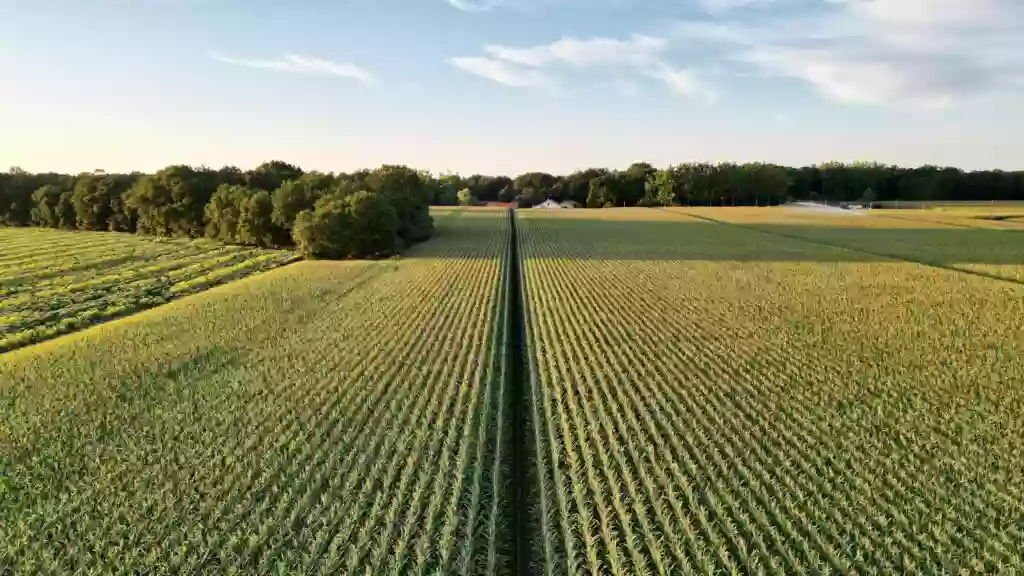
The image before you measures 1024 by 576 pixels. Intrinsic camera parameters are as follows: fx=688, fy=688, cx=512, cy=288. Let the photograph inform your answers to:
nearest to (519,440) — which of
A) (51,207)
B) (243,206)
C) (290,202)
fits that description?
(290,202)

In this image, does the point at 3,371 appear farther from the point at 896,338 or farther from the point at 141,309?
the point at 896,338

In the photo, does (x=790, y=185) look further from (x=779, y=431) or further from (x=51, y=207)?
(x=779, y=431)

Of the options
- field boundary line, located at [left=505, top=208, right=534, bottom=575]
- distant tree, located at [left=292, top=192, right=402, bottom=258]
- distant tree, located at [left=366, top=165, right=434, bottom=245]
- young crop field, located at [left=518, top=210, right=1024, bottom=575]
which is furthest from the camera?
distant tree, located at [left=366, top=165, right=434, bottom=245]

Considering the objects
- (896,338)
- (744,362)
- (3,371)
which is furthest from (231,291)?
(896,338)

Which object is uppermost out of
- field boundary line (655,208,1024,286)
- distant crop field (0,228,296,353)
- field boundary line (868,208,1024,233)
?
field boundary line (868,208,1024,233)

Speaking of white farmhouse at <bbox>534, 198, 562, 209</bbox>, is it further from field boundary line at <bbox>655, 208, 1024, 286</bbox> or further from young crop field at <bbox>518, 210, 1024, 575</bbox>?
young crop field at <bbox>518, 210, 1024, 575</bbox>

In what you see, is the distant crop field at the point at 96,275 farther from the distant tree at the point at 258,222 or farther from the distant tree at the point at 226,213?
the distant tree at the point at 226,213

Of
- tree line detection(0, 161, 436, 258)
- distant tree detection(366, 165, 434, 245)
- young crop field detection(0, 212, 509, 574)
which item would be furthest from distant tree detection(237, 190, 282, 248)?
young crop field detection(0, 212, 509, 574)

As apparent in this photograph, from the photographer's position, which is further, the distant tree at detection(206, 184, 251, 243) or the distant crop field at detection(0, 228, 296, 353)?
the distant tree at detection(206, 184, 251, 243)
